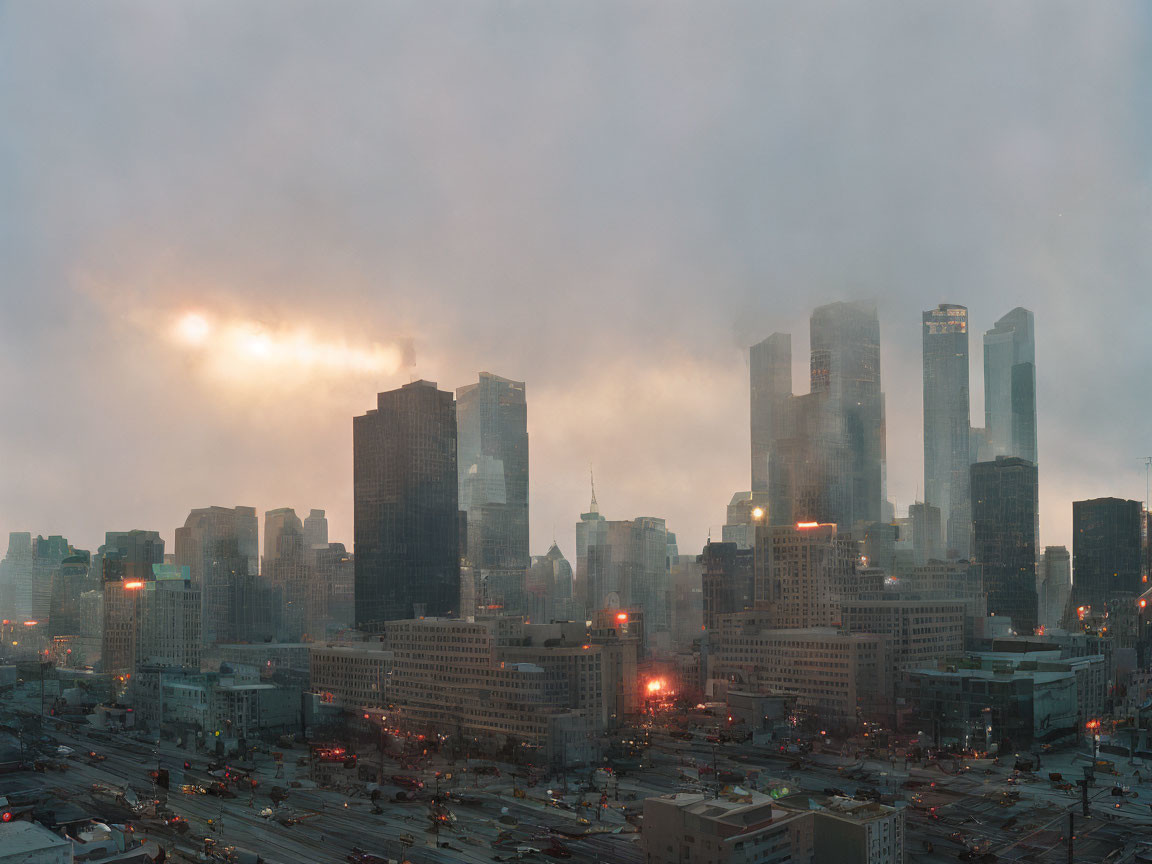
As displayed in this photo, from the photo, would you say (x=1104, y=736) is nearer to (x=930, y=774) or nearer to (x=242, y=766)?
(x=930, y=774)

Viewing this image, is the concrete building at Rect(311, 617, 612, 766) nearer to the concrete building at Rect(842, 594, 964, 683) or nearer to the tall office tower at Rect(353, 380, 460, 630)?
the concrete building at Rect(842, 594, 964, 683)

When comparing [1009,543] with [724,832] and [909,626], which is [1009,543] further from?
[724,832]

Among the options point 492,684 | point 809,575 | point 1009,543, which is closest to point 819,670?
point 492,684

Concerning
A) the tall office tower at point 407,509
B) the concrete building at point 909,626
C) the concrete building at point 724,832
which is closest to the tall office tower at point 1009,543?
the concrete building at point 909,626

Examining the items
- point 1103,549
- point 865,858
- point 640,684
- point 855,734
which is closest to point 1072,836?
point 865,858

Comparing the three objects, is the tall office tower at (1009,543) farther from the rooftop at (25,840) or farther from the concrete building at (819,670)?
the rooftop at (25,840)

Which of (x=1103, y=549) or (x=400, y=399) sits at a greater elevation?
(x=400, y=399)
